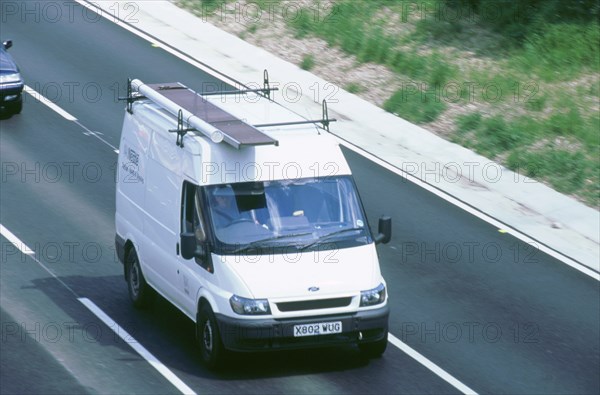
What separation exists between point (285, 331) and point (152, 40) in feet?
51.0

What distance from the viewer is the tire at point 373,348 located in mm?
14852

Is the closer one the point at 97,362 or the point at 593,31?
the point at 97,362

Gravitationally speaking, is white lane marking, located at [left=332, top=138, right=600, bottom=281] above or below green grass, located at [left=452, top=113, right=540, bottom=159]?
below

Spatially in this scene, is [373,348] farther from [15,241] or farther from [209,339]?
[15,241]

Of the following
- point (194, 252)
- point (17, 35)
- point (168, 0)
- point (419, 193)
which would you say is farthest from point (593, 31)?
point (194, 252)

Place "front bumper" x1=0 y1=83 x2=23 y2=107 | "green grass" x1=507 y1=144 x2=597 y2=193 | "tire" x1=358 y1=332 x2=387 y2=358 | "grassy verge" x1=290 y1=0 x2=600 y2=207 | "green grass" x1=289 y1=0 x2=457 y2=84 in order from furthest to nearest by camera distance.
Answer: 1. "green grass" x1=289 y1=0 x2=457 y2=84
2. "front bumper" x1=0 y1=83 x2=23 y2=107
3. "grassy verge" x1=290 y1=0 x2=600 y2=207
4. "green grass" x1=507 y1=144 x2=597 y2=193
5. "tire" x1=358 y1=332 x2=387 y2=358

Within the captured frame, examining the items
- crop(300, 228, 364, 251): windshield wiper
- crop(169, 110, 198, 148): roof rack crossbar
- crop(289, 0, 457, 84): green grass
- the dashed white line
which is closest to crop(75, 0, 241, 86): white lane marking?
crop(289, 0, 457, 84): green grass

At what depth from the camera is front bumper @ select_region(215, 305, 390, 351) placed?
13930 mm

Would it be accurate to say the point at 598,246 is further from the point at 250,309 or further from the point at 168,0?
the point at 168,0

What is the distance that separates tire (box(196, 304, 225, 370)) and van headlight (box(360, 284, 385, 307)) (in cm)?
157

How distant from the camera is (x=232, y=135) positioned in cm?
1458

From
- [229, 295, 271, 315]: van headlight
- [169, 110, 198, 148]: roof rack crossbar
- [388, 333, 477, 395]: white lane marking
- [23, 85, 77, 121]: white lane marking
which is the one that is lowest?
[23, 85, 77, 121]: white lane marking

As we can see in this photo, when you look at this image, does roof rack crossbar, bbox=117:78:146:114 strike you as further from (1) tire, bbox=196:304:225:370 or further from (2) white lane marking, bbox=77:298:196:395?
(1) tire, bbox=196:304:225:370

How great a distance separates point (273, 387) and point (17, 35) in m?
16.5
